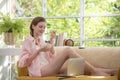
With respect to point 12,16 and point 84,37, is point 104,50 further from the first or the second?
point 12,16

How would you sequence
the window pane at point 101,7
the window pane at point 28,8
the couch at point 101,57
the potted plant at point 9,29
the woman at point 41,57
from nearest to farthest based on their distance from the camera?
1. the woman at point 41,57
2. the couch at point 101,57
3. the potted plant at point 9,29
4. the window pane at point 101,7
5. the window pane at point 28,8

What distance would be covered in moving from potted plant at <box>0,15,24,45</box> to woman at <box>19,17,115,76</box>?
117 centimetres

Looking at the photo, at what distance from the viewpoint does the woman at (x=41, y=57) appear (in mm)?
3480

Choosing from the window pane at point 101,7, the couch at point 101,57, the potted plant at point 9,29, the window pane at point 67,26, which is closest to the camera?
the couch at point 101,57

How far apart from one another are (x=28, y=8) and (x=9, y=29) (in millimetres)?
834

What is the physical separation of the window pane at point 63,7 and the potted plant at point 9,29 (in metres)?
0.78

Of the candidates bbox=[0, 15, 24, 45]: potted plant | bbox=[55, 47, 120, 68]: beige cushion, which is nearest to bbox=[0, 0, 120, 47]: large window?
bbox=[0, 15, 24, 45]: potted plant

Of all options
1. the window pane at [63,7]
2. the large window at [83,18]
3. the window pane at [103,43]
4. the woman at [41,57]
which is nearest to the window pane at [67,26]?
the large window at [83,18]

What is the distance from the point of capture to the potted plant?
190 inches

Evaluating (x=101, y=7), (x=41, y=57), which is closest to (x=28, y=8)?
(x=101, y=7)

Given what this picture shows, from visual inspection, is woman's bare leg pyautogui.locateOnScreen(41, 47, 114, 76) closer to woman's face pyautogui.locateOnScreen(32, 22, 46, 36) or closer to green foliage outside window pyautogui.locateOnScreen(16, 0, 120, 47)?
woman's face pyautogui.locateOnScreen(32, 22, 46, 36)

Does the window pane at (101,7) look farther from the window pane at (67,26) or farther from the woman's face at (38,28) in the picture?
the woman's face at (38,28)

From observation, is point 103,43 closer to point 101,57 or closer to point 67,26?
point 67,26

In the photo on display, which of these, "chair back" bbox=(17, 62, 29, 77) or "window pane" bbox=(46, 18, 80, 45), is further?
"window pane" bbox=(46, 18, 80, 45)
